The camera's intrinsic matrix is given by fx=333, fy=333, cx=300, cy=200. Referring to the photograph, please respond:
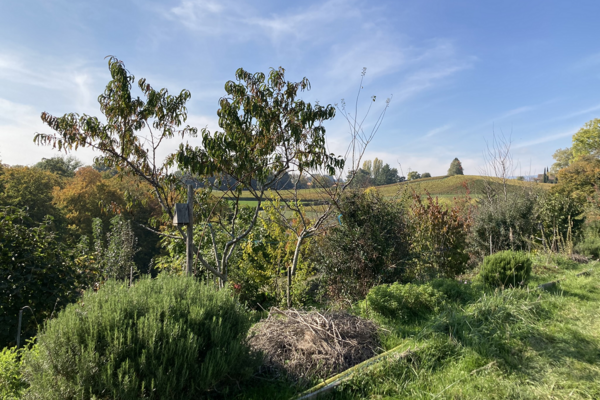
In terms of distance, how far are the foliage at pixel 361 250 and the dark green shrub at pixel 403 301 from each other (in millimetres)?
986

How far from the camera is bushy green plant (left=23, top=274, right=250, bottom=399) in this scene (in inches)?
84.0

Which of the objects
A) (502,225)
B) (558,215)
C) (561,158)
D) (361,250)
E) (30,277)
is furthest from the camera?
(561,158)

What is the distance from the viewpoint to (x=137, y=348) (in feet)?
7.48

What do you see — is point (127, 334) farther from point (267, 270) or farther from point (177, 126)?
point (267, 270)

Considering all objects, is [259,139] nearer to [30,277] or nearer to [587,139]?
[30,277]

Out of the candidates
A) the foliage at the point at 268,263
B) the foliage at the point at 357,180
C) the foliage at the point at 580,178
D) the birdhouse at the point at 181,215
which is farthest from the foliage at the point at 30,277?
the foliage at the point at 580,178

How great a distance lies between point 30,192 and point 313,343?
27.6 meters

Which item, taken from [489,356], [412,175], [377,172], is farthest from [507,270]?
[412,175]

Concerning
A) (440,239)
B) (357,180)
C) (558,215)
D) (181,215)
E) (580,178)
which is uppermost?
(580,178)

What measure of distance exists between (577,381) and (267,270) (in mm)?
5372

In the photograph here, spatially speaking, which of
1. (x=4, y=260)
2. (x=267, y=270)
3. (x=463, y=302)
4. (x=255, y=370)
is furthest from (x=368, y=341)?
(x=4, y=260)

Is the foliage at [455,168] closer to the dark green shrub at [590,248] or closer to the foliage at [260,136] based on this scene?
the dark green shrub at [590,248]

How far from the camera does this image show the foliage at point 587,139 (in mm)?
34562

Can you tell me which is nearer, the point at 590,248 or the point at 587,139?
the point at 590,248
